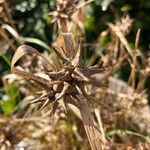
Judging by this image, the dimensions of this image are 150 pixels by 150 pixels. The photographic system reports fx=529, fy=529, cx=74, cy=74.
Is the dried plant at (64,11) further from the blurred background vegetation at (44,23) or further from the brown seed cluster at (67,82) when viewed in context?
the brown seed cluster at (67,82)

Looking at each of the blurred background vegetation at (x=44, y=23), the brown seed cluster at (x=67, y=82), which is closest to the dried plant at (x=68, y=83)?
the brown seed cluster at (x=67, y=82)

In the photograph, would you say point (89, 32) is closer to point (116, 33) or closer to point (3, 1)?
point (116, 33)

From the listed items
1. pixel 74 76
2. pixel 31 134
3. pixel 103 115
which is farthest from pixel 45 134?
pixel 74 76

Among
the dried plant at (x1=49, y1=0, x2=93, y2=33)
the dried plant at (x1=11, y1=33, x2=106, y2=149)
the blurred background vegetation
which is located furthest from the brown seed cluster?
the dried plant at (x1=49, y1=0, x2=93, y2=33)

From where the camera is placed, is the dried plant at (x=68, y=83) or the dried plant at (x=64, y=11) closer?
the dried plant at (x=68, y=83)

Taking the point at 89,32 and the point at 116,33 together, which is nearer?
the point at 116,33

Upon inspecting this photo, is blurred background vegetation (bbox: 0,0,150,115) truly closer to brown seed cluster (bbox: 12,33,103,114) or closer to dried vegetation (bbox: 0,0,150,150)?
dried vegetation (bbox: 0,0,150,150)

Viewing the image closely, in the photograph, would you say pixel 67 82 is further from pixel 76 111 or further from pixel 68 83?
pixel 76 111

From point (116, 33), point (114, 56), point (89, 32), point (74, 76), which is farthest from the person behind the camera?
point (89, 32)
